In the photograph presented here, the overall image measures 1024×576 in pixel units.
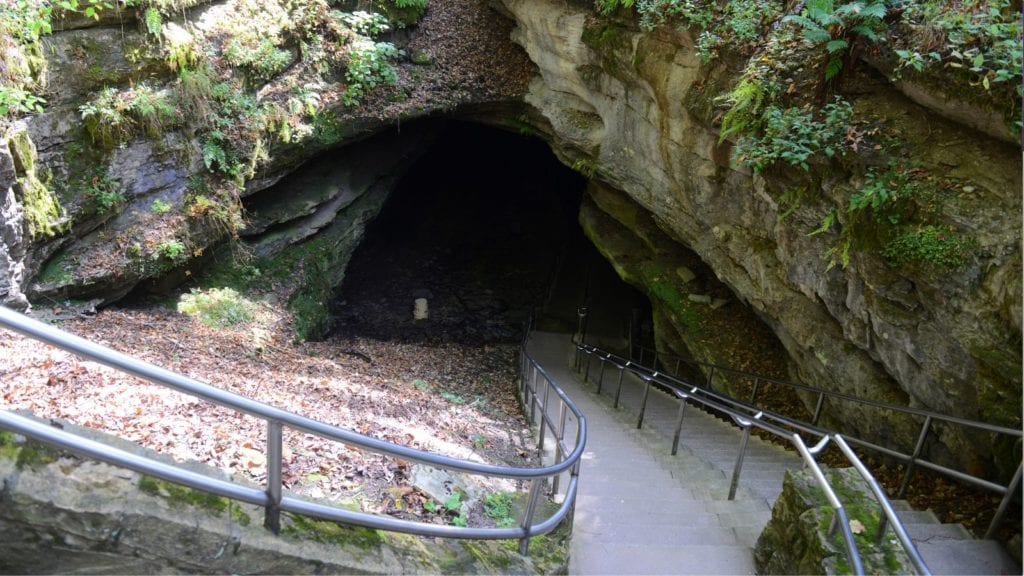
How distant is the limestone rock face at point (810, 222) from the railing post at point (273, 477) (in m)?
5.29

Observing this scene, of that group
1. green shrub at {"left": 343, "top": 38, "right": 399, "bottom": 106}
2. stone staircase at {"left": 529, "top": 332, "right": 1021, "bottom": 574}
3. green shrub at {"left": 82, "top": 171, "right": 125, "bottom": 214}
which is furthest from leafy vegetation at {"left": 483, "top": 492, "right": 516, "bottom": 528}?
green shrub at {"left": 343, "top": 38, "right": 399, "bottom": 106}

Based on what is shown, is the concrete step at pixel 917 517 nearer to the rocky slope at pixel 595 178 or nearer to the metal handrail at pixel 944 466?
the metal handrail at pixel 944 466

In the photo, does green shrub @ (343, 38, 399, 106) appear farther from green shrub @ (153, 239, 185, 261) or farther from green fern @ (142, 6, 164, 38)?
green shrub @ (153, 239, 185, 261)

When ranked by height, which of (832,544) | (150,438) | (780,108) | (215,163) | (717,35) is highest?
(717,35)

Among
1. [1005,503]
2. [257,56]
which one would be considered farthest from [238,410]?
[257,56]

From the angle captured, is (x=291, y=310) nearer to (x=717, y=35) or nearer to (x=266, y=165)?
(x=266, y=165)

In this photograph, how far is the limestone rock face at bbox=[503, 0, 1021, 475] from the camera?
482 cm

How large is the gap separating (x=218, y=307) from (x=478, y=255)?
29.5 feet

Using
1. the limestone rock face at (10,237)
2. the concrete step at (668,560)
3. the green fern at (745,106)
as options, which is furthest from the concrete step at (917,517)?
the limestone rock face at (10,237)

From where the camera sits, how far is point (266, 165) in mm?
10414

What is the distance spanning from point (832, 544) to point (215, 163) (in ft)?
32.4

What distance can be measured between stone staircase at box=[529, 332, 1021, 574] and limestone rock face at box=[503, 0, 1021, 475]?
1127 millimetres

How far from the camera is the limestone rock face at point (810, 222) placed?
4824 millimetres

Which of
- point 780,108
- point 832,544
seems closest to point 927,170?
point 780,108
